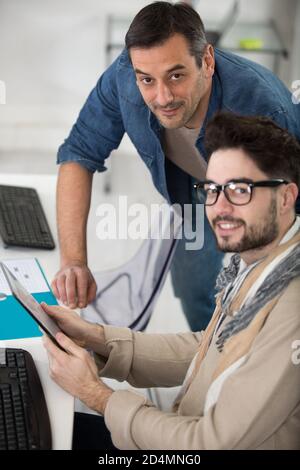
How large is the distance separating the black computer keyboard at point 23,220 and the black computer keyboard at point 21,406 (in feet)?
1.39

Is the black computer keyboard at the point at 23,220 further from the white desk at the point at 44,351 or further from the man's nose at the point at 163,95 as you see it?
the man's nose at the point at 163,95

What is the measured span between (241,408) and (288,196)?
29 cm

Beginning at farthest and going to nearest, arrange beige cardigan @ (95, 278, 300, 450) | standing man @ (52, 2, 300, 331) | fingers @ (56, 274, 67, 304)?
fingers @ (56, 274, 67, 304) → standing man @ (52, 2, 300, 331) → beige cardigan @ (95, 278, 300, 450)

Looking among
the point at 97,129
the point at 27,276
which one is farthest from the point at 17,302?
the point at 97,129

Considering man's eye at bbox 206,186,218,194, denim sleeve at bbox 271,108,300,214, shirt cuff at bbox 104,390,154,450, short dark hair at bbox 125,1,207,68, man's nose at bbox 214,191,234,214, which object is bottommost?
shirt cuff at bbox 104,390,154,450

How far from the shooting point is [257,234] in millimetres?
1016

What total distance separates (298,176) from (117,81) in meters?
0.54

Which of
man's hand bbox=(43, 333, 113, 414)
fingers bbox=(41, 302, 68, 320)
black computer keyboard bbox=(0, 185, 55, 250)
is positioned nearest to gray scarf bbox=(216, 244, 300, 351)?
man's hand bbox=(43, 333, 113, 414)

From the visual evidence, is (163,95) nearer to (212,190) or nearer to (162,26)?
(162,26)

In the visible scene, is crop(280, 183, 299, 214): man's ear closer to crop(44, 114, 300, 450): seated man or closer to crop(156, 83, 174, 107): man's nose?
crop(44, 114, 300, 450): seated man

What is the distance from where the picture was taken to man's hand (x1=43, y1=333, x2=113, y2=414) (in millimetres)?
Answer: 1109

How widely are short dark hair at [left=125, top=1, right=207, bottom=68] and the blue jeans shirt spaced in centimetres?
13

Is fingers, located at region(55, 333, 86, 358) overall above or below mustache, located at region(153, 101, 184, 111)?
below
